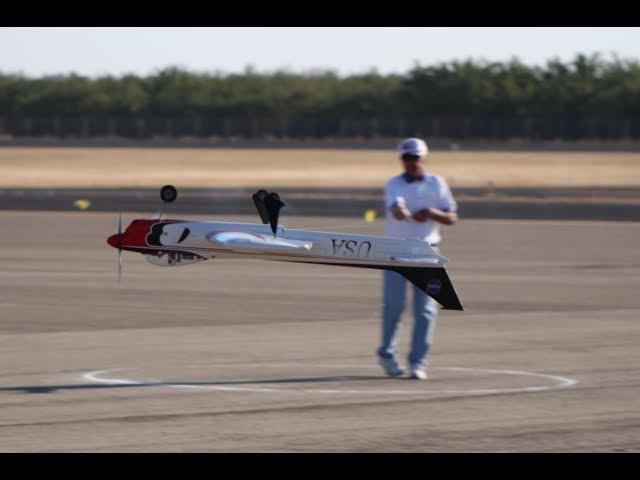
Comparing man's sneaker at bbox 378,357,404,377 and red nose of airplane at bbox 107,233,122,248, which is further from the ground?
red nose of airplane at bbox 107,233,122,248

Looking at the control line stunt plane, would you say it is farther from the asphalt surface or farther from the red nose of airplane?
the asphalt surface

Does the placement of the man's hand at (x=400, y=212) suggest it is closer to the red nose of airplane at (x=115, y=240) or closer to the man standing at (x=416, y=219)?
Result: the man standing at (x=416, y=219)

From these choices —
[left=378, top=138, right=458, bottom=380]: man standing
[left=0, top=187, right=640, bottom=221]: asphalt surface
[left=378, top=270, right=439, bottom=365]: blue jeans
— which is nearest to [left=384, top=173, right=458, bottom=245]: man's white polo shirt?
[left=378, top=138, right=458, bottom=380]: man standing

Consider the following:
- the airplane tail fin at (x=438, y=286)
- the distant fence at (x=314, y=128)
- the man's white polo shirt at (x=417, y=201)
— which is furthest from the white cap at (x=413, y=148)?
the distant fence at (x=314, y=128)

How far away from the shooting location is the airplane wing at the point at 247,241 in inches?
356

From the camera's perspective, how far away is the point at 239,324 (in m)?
14.6

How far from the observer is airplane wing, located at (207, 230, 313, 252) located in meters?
9.03

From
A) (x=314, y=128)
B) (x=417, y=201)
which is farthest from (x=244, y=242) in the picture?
(x=314, y=128)

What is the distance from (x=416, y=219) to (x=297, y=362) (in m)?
2.07

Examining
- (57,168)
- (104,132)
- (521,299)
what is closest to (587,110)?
(104,132)

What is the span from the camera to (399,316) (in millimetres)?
11125

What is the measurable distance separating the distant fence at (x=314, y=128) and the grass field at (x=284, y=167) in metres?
13.3

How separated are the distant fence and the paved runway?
7366 centimetres
